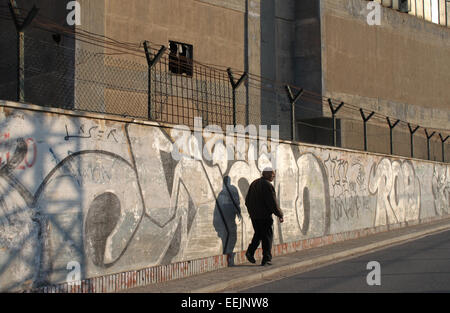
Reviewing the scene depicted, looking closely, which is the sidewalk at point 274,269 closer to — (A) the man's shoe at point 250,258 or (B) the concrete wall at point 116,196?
(A) the man's shoe at point 250,258

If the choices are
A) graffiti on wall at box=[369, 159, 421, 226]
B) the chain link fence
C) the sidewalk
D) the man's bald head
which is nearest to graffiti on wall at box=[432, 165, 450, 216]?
graffiti on wall at box=[369, 159, 421, 226]

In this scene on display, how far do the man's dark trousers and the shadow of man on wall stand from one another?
44 cm

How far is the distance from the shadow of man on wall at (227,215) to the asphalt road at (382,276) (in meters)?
1.43

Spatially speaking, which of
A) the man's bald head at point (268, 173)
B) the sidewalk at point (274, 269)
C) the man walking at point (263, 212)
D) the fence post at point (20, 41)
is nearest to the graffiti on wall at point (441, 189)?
the sidewalk at point (274, 269)

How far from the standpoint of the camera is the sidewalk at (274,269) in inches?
307

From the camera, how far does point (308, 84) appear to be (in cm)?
2719

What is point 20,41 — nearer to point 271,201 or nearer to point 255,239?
point 271,201

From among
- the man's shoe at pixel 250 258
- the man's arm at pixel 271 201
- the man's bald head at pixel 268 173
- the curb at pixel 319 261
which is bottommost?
the curb at pixel 319 261

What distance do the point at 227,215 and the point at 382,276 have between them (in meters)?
2.95

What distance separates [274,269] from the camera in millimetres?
9445

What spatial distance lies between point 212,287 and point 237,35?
1791 cm

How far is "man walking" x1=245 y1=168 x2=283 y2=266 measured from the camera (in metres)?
9.65

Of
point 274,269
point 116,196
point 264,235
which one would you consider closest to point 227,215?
point 264,235
